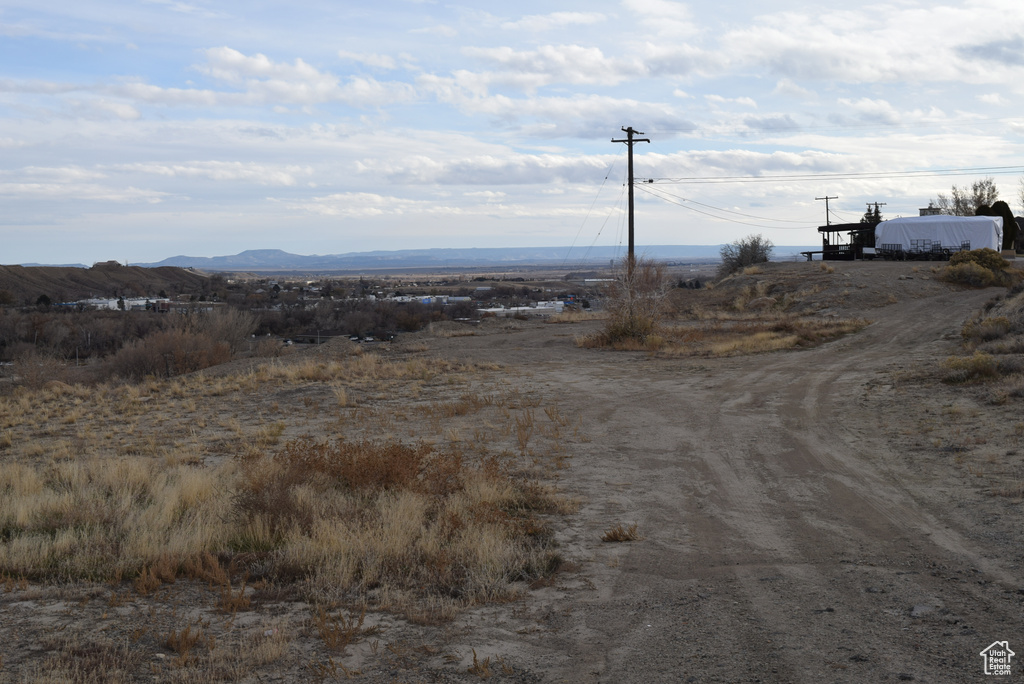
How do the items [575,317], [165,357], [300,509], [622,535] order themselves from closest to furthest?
[622,535]
[300,509]
[165,357]
[575,317]

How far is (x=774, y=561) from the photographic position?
6.29 meters

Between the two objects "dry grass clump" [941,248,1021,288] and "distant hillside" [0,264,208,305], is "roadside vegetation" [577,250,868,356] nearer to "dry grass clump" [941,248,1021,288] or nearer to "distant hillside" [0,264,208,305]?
"dry grass clump" [941,248,1021,288]

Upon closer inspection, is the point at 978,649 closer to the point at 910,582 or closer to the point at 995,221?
the point at 910,582

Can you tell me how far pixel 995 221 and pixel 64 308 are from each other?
82.9 metres

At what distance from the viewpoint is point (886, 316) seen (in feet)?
97.2

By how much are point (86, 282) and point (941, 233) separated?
4394 inches

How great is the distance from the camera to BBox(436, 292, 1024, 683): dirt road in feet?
15.0

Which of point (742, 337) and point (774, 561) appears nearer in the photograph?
point (774, 561)

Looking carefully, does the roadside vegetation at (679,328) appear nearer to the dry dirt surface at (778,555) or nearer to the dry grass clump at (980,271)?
the dry dirt surface at (778,555)

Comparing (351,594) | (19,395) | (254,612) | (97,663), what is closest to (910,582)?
(351,594)

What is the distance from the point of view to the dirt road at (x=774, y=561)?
459cm

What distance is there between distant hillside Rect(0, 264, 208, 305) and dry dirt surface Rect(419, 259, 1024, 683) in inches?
3590

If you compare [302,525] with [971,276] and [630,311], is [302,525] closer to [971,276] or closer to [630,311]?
[630,311]

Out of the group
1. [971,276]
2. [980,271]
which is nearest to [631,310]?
[971,276]
